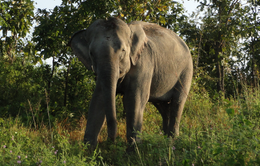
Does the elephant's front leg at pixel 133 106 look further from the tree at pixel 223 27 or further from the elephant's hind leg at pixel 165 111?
the tree at pixel 223 27

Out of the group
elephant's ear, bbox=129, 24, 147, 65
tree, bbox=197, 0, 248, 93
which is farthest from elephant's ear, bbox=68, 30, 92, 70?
tree, bbox=197, 0, 248, 93

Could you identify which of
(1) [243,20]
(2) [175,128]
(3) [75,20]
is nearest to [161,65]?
(2) [175,128]

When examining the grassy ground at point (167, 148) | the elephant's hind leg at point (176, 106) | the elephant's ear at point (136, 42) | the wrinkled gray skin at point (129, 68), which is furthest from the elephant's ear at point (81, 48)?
the elephant's hind leg at point (176, 106)

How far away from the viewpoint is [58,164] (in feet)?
10.3

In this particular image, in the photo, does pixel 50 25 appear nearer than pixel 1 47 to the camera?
Yes

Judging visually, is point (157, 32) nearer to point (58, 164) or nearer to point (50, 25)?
point (50, 25)

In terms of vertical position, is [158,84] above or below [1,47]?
below

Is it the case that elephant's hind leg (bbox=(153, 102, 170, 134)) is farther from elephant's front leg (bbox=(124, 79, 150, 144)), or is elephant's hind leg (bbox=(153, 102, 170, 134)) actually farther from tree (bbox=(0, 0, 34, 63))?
tree (bbox=(0, 0, 34, 63))

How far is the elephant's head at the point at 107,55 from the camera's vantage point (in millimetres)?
4016

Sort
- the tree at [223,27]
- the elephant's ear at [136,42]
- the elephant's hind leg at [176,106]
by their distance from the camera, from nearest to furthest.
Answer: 1. the elephant's ear at [136,42]
2. the elephant's hind leg at [176,106]
3. the tree at [223,27]

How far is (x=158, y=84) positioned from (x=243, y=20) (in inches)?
253

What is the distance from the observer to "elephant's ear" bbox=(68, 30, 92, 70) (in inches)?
178

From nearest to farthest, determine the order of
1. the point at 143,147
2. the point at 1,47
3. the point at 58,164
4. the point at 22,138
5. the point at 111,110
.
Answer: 1. the point at 58,164
2. the point at 111,110
3. the point at 143,147
4. the point at 22,138
5. the point at 1,47

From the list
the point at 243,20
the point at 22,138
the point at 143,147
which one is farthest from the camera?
the point at 243,20
